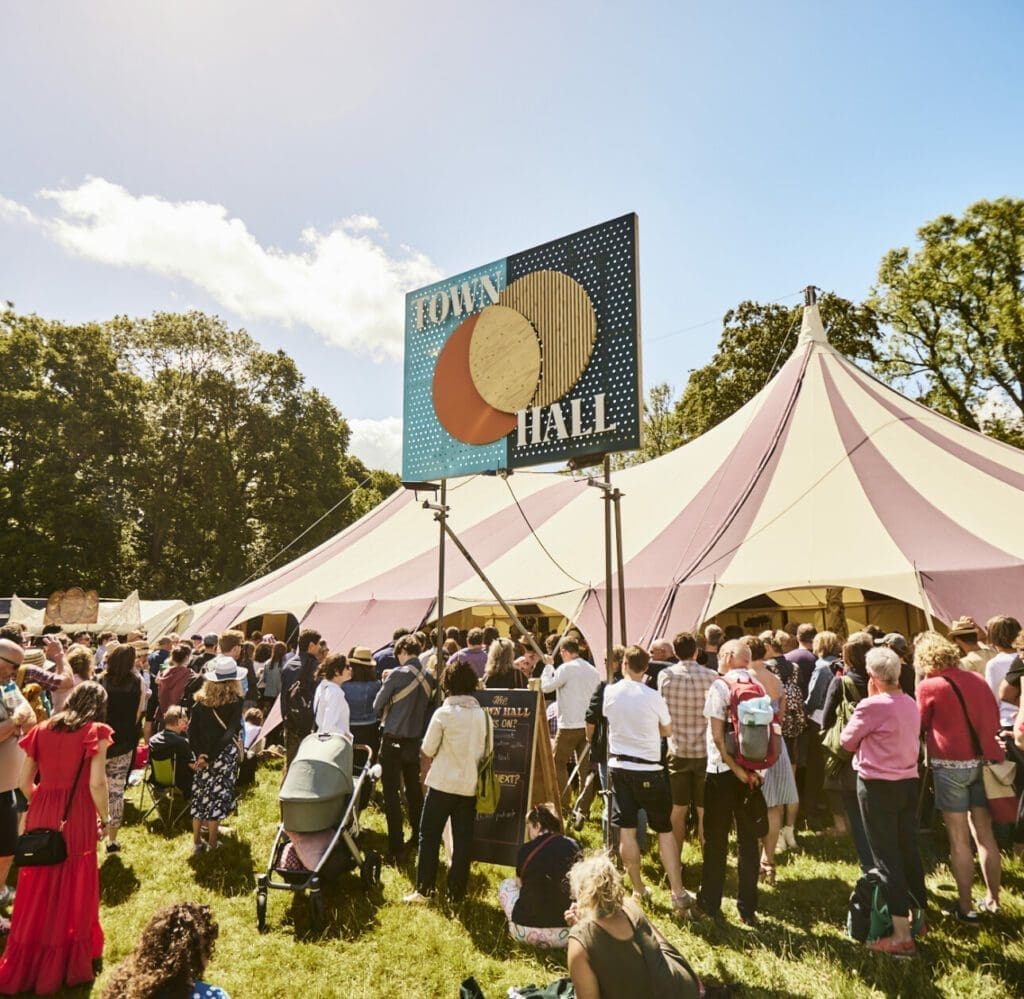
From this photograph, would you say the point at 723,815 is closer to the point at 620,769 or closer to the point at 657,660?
the point at 620,769

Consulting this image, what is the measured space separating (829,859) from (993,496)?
14.9 ft

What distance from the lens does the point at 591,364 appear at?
4.79 meters

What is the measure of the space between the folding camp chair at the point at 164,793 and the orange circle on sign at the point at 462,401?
3.40 m

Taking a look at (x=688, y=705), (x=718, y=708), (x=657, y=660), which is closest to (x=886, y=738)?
(x=718, y=708)

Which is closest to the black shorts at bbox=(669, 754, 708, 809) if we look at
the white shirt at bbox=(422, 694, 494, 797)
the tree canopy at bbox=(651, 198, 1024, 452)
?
the white shirt at bbox=(422, 694, 494, 797)

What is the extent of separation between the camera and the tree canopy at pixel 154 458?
20.9m

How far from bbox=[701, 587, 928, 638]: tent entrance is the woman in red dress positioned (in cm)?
767

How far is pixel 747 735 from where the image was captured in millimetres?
3471

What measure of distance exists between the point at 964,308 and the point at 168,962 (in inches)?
868

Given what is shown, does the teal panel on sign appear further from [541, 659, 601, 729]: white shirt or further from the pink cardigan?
the pink cardigan

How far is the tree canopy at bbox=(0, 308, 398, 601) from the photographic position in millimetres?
20891

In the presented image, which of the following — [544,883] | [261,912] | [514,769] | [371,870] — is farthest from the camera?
[514,769]

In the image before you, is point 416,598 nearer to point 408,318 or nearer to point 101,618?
point 408,318

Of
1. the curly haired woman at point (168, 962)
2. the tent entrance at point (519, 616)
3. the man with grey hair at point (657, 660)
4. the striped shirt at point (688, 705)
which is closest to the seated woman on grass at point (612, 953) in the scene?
the curly haired woman at point (168, 962)
